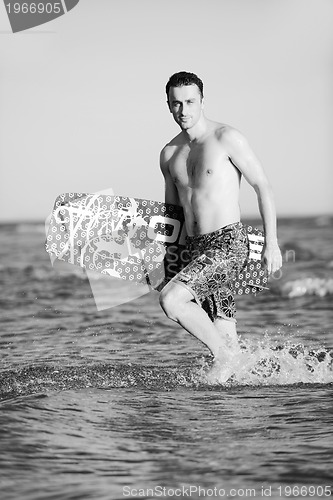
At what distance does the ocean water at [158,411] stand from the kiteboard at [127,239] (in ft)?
2.10

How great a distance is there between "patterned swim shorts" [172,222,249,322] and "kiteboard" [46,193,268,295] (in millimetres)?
190

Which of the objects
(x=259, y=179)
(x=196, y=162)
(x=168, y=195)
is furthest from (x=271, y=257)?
(x=168, y=195)

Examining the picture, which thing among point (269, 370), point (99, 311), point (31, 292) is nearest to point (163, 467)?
point (269, 370)

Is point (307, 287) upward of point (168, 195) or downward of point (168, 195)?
downward

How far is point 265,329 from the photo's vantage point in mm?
7738

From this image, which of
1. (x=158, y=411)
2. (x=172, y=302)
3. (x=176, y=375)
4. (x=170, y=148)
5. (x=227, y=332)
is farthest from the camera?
(x=176, y=375)

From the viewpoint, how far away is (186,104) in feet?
16.3

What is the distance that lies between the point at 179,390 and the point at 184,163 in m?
1.40

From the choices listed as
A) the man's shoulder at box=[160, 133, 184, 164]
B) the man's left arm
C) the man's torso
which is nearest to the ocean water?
the man's left arm

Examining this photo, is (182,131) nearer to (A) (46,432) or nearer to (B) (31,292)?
(A) (46,432)

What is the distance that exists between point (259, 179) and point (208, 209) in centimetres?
36

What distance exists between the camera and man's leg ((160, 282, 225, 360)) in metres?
4.87

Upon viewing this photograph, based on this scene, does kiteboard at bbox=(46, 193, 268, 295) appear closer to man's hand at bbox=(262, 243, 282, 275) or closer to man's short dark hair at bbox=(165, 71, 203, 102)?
man's hand at bbox=(262, 243, 282, 275)

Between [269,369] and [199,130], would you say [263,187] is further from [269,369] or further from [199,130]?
[269,369]
